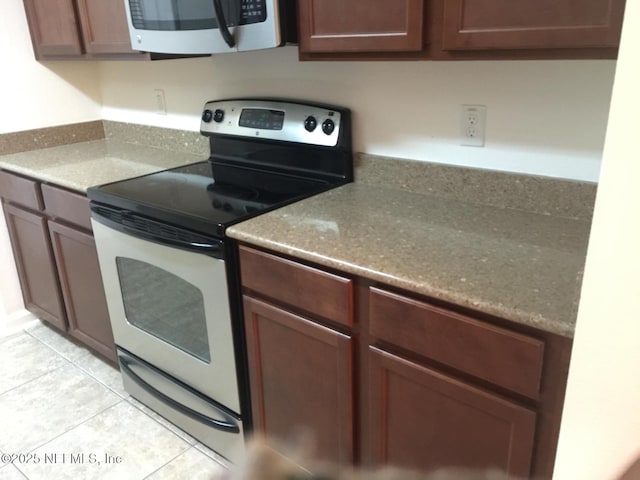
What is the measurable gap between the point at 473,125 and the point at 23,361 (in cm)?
221

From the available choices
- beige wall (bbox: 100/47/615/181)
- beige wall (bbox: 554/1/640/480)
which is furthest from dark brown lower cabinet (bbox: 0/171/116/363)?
beige wall (bbox: 554/1/640/480)

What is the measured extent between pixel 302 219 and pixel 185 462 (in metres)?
0.98

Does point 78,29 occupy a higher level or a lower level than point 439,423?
higher

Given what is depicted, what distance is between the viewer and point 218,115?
2.19 metres

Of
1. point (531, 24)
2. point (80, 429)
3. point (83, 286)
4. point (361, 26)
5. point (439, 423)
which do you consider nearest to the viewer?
point (531, 24)

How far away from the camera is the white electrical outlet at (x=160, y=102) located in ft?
8.34

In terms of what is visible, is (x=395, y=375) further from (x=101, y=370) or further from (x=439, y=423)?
(x=101, y=370)

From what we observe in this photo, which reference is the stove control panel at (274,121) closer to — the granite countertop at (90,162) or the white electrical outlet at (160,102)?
the granite countertop at (90,162)

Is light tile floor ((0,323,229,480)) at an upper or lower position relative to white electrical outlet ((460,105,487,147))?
lower

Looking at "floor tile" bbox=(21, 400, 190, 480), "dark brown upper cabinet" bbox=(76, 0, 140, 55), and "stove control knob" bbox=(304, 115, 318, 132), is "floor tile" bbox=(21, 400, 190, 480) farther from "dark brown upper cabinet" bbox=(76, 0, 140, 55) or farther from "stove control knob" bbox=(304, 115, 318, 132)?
"dark brown upper cabinet" bbox=(76, 0, 140, 55)

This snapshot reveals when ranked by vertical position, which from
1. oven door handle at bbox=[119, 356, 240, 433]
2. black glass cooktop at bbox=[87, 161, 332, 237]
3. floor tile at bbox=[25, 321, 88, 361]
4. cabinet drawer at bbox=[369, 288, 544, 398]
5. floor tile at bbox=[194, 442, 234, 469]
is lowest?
floor tile at bbox=[194, 442, 234, 469]

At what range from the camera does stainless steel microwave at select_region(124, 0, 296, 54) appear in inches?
59.9

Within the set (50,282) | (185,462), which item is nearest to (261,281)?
(185,462)

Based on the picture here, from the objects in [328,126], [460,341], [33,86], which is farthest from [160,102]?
[460,341]
